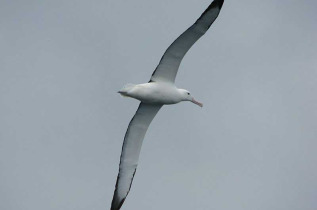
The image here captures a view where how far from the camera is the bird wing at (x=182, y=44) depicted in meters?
23.6

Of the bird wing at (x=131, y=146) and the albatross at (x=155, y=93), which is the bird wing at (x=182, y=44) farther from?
the bird wing at (x=131, y=146)

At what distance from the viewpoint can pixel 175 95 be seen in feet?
83.6

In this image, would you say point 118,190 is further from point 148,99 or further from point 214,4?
point 214,4

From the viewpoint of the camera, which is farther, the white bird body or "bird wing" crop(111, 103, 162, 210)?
"bird wing" crop(111, 103, 162, 210)

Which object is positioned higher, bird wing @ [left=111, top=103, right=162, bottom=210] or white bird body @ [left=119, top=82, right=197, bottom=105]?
white bird body @ [left=119, top=82, right=197, bottom=105]

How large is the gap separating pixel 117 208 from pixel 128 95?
15.4ft

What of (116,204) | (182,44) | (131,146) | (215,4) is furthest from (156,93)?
(116,204)

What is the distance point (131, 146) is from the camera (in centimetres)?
2658

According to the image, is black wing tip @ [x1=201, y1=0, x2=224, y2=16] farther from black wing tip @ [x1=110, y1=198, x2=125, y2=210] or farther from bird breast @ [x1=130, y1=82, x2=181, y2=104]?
black wing tip @ [x1=110, y1=198, x2=125, y2=210]

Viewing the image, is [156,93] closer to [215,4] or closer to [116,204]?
[215,4]

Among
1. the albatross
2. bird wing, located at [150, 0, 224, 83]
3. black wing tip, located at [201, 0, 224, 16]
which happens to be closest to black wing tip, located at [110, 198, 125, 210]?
the albatross

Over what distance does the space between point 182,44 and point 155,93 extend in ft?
6.44

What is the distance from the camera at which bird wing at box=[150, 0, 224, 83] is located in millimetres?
23578

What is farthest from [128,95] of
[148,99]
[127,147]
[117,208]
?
[117,208]
